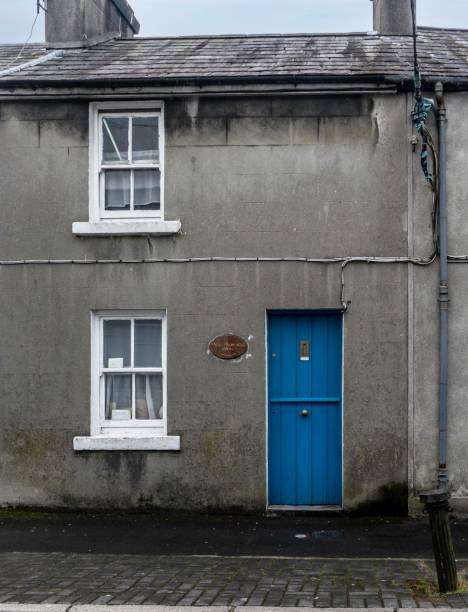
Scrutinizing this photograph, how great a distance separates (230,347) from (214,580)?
387 centimetres

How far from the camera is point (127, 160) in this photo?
38.0 feet

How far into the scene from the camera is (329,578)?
316 inches

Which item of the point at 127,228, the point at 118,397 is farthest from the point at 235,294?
the point at 118,397

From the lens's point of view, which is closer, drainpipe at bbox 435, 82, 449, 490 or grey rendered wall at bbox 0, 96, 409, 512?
drainpipe at bbox 435, 82, 449, 490

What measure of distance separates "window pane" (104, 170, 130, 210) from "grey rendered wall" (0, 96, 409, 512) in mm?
324

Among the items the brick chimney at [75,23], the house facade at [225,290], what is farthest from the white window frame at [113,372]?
the brick chimney at [75,23]

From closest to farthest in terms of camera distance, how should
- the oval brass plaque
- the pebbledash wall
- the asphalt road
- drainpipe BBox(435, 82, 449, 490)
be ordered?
the asphalt road → drainpipe BBox(435, 82, 449, 490) → the pebbledash wall → the oval brass plaque

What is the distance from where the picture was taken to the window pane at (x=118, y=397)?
11.6m

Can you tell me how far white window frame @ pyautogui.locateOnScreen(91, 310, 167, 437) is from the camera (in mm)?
11438

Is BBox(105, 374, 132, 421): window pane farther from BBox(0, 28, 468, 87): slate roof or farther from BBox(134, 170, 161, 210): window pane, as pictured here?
BBox(0, 28, 468, 87): slate roof

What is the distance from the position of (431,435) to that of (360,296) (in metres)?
1.99

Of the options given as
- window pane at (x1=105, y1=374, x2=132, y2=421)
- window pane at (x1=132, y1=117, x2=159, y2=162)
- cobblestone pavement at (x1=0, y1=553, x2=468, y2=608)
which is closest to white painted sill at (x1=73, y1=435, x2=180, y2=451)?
window pane at (x1=105, y1=374, x2=132, y2=421)

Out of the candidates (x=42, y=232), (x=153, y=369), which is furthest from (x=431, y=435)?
(x=42, y=232)

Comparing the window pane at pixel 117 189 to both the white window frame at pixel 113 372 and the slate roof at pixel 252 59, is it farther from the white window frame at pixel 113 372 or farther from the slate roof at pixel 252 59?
the white window frame at pixel 113 372
